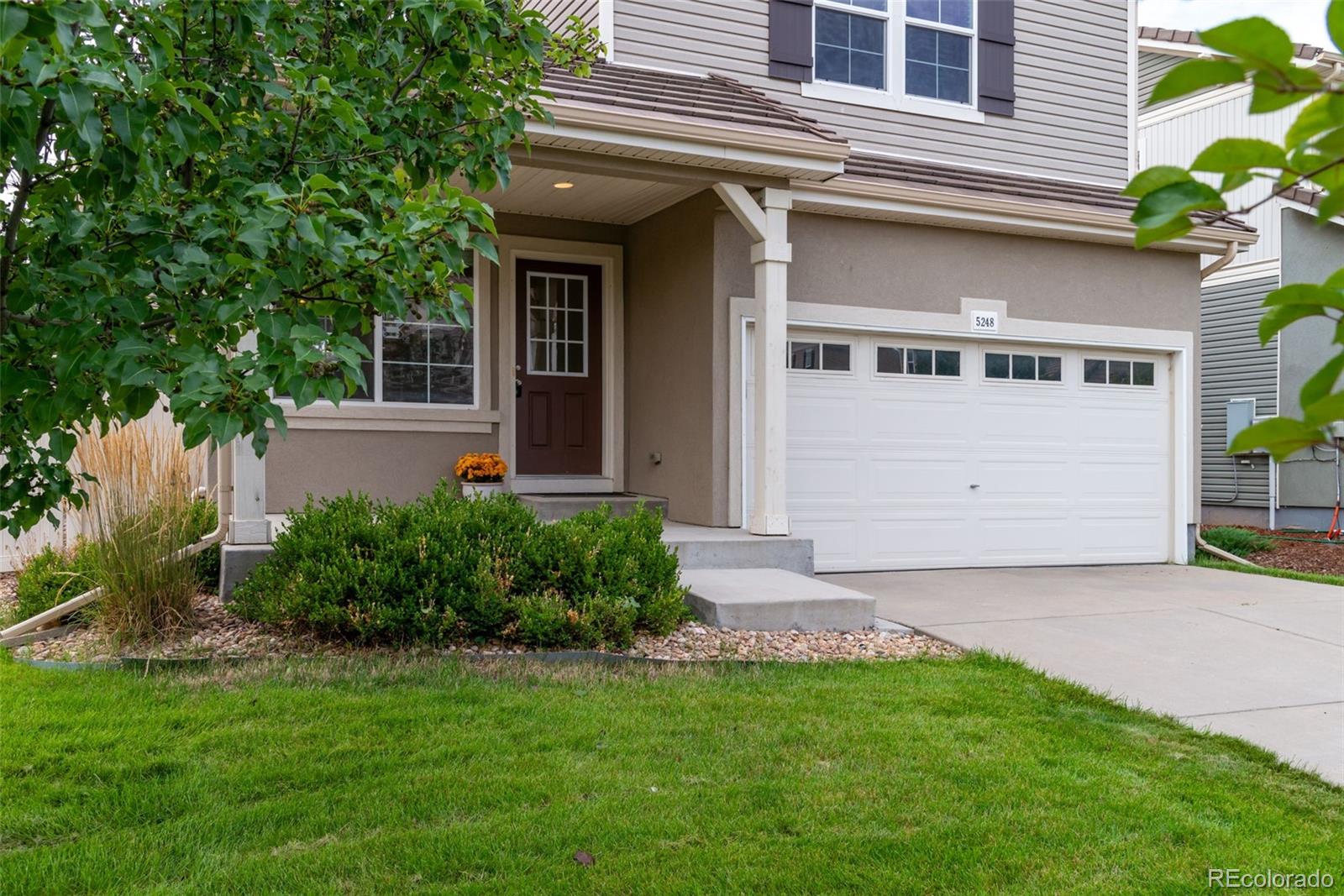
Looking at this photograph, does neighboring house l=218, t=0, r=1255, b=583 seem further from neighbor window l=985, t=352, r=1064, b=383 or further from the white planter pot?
the white planter pot

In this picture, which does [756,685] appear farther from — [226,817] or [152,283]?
[152,283]

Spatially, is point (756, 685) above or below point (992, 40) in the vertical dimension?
below

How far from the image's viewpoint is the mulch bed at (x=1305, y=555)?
1091 cm

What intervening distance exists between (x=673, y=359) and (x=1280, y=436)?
27.3 feet

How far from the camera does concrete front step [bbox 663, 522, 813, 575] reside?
24.8 feet

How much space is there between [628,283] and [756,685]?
5559mm

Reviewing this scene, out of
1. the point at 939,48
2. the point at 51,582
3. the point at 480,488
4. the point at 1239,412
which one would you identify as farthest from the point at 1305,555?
the point at 51,582

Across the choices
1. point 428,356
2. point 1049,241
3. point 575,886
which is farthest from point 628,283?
point 575,886

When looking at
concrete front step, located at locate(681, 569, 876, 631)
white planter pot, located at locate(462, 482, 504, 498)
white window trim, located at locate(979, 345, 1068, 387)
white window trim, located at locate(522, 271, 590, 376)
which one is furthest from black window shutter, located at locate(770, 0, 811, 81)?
concrete front step, located at locate(681, 569, 876, 631)

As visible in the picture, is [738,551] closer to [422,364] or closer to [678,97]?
[422,364]

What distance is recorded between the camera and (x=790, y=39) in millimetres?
9430

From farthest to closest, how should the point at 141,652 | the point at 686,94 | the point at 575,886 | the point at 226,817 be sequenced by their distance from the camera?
the point at 686,94 → the point at 141,652 → the point at 226,817 → the point at 575,886

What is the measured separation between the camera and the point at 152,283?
7.73 feet

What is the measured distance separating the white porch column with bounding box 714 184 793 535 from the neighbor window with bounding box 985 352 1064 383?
291 centimetres
